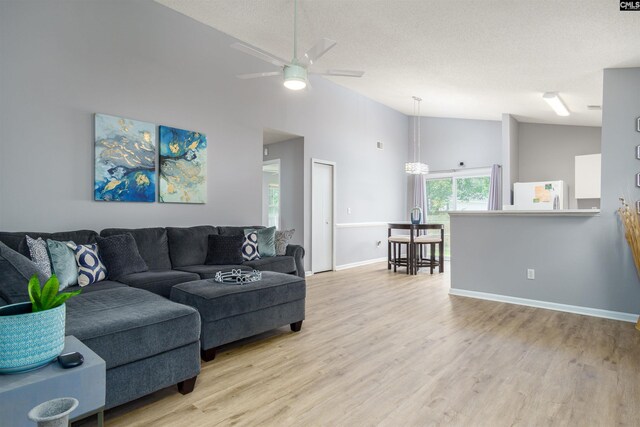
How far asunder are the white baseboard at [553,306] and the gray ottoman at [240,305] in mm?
2488

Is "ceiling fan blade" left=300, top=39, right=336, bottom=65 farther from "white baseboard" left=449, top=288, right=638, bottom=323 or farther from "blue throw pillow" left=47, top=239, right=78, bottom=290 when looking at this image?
"white baseboard" left=449, top=288, right=638, bottom=323

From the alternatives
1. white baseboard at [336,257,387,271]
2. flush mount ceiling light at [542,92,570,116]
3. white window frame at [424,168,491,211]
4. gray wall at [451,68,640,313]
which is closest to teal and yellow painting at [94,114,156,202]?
white baseboard at [336,257,387,271]

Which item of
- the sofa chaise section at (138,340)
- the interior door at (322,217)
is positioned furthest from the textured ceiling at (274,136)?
the sofa chaise section at (138,340)

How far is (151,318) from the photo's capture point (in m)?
1.95

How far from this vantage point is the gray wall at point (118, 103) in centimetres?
313

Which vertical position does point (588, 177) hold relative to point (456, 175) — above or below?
below

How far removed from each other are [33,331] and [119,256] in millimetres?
2245

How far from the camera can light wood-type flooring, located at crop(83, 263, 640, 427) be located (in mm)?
1873

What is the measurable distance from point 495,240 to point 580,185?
2.74 metres

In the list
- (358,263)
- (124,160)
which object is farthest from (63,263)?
(358,263)

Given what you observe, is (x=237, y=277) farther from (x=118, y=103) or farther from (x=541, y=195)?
(x=541, y=195)

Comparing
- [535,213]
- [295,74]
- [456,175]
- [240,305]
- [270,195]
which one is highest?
[295,74]

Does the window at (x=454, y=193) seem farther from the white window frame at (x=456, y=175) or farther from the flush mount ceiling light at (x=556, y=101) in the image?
the flush mount ceiling light at (x=556, y=101)

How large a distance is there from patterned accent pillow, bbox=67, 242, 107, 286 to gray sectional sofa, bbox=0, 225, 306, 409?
0.08 metres
